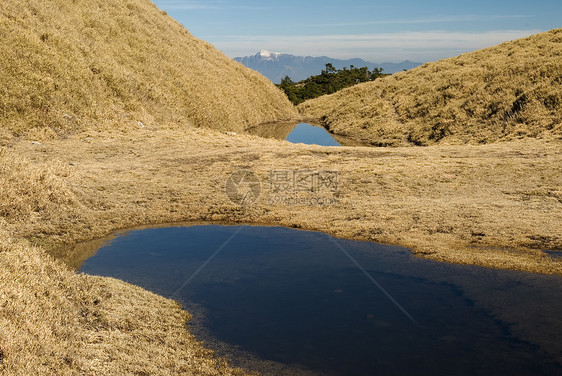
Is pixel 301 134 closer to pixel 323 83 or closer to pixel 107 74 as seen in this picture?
pixel 107 74

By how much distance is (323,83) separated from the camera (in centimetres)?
11431

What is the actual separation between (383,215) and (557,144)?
17400 millimetres

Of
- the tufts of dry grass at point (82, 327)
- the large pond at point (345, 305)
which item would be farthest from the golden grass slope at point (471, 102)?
the tufts of dry grass at point (82, 327)

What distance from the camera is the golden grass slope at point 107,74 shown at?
32.5m

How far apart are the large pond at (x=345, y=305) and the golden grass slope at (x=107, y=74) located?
21.2 meters

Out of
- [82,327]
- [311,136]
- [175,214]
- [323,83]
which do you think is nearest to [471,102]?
[311,136]

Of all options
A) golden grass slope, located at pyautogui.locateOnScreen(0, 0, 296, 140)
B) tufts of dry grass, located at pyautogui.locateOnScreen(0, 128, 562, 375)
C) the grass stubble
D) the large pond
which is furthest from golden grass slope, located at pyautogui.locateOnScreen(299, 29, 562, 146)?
the large pond

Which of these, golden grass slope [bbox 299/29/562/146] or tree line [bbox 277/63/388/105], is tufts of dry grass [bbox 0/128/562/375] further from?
tree line [bbox 277/63/388/105]

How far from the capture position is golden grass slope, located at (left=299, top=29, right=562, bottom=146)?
123 ft

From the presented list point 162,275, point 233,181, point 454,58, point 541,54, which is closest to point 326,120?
point 454,58

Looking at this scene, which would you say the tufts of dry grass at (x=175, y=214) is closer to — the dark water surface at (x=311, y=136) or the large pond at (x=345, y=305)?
the large pond at (x=345, y=305)

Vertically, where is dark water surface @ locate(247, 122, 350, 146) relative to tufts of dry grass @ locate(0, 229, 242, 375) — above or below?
above

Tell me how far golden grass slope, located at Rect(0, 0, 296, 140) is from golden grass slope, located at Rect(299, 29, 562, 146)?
17731 mm

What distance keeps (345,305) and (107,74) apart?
37.4m
